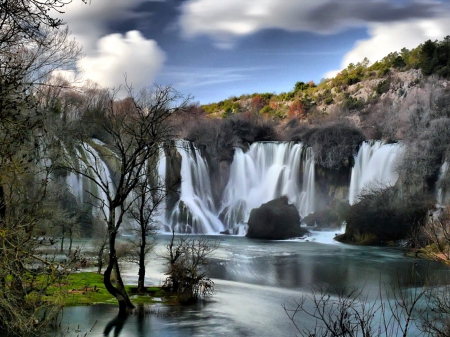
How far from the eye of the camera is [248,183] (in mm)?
59094

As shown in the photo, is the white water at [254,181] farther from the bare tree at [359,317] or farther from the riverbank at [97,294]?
the bare tree at [359,317]

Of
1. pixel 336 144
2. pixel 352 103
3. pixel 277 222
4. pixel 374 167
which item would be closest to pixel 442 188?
pixel 374 167

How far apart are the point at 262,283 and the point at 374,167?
29.0 meters

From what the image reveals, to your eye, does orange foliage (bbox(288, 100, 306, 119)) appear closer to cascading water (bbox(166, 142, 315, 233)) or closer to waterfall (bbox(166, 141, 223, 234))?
cascading water (bbox(166, 142, 315, 233))

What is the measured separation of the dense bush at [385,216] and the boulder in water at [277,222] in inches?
209

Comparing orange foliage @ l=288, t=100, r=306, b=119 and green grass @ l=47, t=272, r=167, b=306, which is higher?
orange foliage @ l=288, t=100, r=306, b=119

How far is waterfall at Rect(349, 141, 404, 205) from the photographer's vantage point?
49531 mm

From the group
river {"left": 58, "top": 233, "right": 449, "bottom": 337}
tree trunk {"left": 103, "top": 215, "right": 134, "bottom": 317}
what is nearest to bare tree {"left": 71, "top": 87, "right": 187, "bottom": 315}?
tree trunk {"left": 103, "top": 215, "right": 134, "bottom": 317}

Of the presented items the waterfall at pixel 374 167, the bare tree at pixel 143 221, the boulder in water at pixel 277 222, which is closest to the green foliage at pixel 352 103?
the waterfall at pixel 374 167

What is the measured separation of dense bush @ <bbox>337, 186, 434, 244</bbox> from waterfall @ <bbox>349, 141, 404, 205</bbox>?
360cm

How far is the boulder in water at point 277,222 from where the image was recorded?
47.6 meters

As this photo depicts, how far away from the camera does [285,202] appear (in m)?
49.1

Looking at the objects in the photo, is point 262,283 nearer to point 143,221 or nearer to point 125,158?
point 143,221

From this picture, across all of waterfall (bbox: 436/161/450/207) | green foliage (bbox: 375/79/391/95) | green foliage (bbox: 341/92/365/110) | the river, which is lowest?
the river
